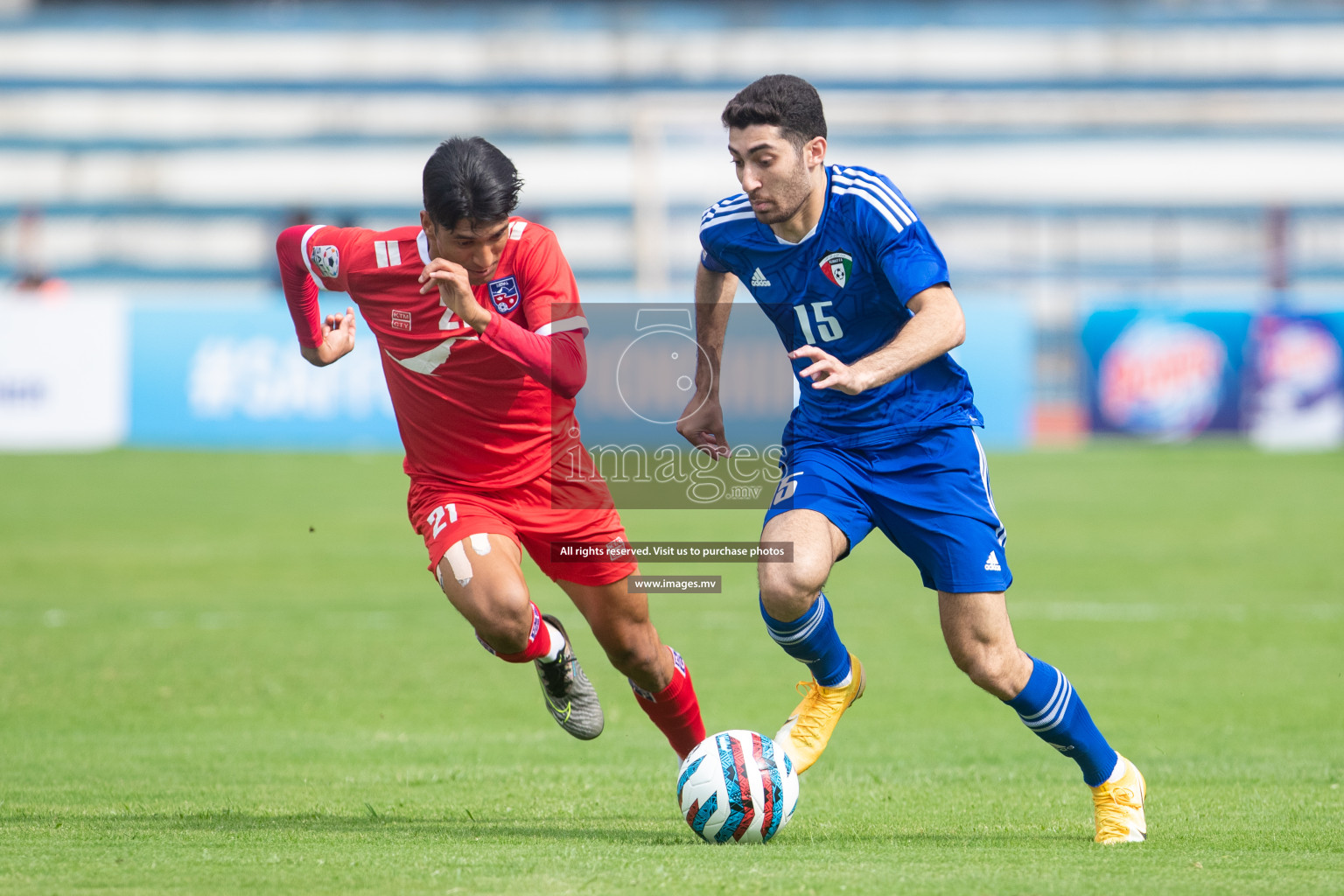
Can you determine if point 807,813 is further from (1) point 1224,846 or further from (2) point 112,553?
(2) point 112,553

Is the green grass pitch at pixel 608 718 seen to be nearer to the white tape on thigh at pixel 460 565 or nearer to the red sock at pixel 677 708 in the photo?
the red sock at pixel 677 708

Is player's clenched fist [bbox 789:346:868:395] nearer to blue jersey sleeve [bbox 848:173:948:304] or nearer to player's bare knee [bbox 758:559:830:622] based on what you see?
blue jersey sleeve [bbox 848:173:948:304]

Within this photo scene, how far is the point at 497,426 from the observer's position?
588 centimetres

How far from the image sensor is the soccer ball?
514 cm

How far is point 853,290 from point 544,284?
1092 mm

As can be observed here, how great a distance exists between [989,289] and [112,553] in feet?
59.3

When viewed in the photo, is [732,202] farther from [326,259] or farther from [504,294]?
[326,259]

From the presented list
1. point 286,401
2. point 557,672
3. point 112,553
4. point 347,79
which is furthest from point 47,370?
point 347,79

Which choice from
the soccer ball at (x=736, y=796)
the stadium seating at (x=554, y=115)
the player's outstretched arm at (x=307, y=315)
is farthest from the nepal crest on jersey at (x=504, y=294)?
the stadium seating at (x=554, y=115)

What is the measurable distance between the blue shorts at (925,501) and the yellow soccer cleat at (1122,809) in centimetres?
76

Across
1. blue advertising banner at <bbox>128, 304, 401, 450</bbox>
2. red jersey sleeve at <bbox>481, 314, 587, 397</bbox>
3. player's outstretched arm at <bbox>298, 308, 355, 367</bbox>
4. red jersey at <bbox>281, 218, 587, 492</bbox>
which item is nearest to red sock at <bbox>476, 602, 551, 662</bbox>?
red jersey at <bbox>281, 218, 587, 492</bbox>

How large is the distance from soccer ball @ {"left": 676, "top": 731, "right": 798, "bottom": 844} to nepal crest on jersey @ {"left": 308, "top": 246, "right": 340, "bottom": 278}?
231 cm

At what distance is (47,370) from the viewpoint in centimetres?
1945

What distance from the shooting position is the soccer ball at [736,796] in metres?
5.14
